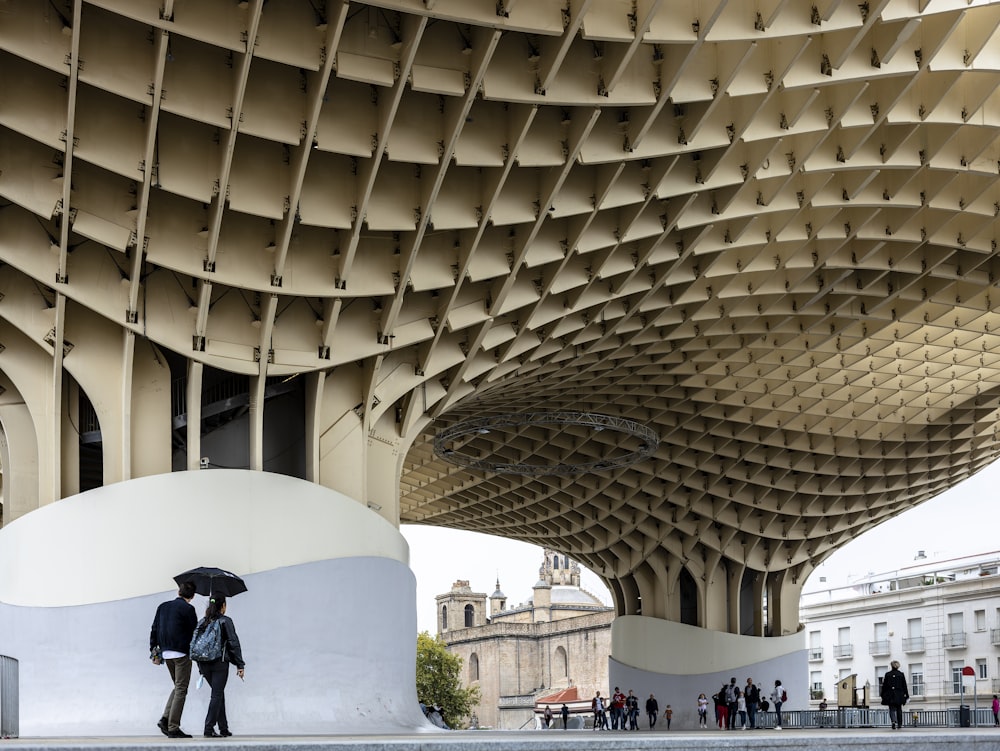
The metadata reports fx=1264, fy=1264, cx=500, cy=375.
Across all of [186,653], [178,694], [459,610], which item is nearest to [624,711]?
[186,653]

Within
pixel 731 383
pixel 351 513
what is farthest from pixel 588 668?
pixel 351 513

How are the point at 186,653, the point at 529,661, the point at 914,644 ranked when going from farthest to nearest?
the point at 529,661, the point at 914,644, the point at 186,653

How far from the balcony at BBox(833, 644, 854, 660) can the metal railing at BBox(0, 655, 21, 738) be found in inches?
3146

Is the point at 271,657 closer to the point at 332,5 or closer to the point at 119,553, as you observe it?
the point at 119,553

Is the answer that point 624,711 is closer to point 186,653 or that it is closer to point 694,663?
point 694,663

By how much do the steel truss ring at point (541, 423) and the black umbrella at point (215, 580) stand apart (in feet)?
78.4

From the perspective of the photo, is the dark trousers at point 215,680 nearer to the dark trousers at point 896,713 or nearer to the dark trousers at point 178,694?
the dark trousers at point 178,694

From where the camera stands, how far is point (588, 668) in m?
159

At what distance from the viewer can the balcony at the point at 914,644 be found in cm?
8169

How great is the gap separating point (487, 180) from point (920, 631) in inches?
2506

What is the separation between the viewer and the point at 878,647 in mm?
86438

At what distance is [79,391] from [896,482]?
44.0 m

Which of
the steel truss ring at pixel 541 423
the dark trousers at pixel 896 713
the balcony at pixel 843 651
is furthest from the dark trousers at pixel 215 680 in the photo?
the balcony at pixel 843 651

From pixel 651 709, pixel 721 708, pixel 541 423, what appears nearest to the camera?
pixel 721 708
